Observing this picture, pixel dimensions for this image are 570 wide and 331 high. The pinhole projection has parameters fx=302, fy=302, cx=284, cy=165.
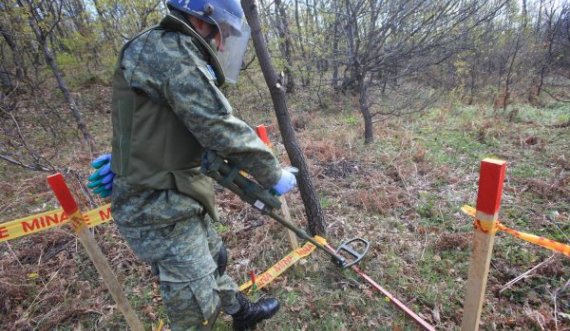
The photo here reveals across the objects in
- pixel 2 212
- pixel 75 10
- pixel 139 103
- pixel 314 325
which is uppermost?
pixel 75 10

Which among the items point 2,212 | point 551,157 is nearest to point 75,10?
point 2,212

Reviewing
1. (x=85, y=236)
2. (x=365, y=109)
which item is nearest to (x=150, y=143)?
(x=85, y=236)

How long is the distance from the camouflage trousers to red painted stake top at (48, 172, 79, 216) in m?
0.50

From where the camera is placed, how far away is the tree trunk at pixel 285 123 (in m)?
2.84

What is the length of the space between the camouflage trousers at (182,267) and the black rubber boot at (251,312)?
49 centimetres

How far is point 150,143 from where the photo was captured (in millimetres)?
1700

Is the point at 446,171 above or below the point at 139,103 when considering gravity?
below

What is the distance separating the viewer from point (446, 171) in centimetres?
497

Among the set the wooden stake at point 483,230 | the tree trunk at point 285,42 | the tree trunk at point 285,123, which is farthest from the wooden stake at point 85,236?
the tree trunk at point 285,42

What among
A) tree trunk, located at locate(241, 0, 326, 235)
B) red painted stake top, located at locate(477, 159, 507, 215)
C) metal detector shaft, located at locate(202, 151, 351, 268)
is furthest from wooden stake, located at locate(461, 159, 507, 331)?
tree trunk, located at locate(241, 0, 326, 235)

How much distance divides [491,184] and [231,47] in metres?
1.78

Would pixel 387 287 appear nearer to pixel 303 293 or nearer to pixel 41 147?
pixel 303 293

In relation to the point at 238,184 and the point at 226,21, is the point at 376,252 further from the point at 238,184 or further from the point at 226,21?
the point at 226,21

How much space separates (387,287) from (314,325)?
0.80m
